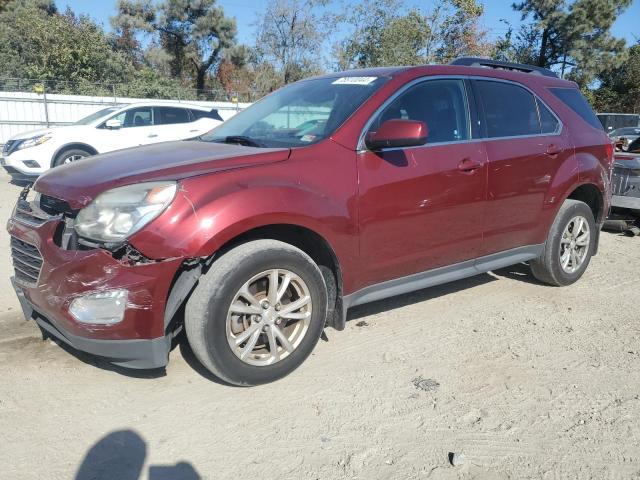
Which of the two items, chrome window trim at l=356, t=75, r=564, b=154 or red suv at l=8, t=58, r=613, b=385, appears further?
chrome window trim at l=356, t=75, r=564, b=154

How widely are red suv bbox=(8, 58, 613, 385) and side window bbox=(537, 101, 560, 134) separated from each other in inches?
1.0

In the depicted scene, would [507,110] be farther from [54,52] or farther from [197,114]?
[54,52]

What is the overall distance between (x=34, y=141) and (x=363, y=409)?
384 inches

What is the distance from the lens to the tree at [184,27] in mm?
35875

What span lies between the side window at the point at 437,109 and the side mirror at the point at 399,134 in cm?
26

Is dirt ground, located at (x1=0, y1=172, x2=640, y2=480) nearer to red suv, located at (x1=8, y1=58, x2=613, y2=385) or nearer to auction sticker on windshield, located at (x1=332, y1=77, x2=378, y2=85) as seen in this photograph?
red suv, located at (x1=8, y1=58, x2=613, y2=385)

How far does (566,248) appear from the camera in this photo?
508 centimetres

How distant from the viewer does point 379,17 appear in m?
29.5

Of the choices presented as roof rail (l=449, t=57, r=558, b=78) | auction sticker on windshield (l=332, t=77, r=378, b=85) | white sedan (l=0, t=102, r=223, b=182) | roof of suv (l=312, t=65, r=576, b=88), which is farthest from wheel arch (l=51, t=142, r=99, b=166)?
roof rail (l=449, t=57, r=558, b=78)

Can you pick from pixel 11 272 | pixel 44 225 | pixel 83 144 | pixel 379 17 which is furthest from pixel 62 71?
pixel 44 225

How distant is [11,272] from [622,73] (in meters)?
41.7

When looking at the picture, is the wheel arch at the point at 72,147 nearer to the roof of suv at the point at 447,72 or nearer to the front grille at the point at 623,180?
the roof of suv at the point at 447,72

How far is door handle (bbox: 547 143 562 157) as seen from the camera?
4578 mm

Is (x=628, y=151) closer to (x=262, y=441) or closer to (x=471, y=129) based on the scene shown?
(x=471, y=129)
